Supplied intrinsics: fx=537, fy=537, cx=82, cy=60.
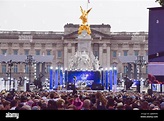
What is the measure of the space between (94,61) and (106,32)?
127ft

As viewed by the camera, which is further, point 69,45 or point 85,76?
point 69,45

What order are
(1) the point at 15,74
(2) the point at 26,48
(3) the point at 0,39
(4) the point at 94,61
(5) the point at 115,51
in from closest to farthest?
(4) the point at 94,61 < (1) the point at 15,74 < (3) the point at 0,39 < (2) the point at 26,48 < (5) the point at 115,51

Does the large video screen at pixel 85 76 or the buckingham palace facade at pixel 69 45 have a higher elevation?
the buckingham palace facade at pixel 69 45

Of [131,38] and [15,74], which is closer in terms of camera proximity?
[15,74]

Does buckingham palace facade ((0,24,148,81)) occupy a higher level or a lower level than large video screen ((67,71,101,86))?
higher

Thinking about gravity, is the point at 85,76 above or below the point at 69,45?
below

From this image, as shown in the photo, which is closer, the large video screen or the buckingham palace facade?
the large video screen

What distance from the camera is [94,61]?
6247cm

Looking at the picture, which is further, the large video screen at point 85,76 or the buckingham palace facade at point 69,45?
the buckingham palace facade at point 69,45
